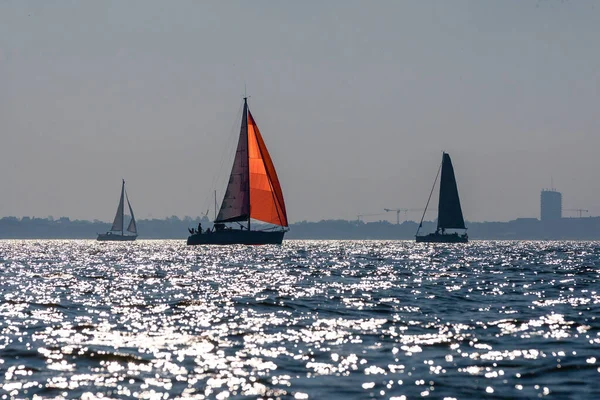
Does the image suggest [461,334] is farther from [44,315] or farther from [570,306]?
[44,315]

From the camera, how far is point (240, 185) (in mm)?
90688

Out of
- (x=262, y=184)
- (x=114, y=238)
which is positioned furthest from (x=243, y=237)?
(x=114, y=238)

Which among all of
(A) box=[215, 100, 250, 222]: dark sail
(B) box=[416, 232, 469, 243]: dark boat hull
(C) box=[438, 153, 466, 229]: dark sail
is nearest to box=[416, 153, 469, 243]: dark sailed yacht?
(C) box=[438, 153, 466, 229]: dark sail

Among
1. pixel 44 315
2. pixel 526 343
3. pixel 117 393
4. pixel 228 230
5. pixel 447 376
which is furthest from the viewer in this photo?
pixel 228 230

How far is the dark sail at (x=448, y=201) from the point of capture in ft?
405

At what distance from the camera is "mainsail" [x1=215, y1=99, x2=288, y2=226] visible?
89312mm

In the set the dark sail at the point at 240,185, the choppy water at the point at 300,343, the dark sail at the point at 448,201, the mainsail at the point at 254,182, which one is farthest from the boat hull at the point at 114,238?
the choppy water at the point at 300,343

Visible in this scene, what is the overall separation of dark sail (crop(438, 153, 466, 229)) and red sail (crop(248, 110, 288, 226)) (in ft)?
129

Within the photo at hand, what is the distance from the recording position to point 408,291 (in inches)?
1153

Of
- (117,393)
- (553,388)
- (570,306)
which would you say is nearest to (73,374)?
(117,393)

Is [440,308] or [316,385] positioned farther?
[440,308]

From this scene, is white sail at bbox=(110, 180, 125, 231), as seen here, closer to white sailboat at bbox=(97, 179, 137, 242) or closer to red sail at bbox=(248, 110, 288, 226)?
white sailboat at bbox=(97, 179, 137, 242)

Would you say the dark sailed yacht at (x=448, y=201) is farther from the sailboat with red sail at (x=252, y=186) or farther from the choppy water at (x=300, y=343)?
the choppy water at (x=300, y=343)

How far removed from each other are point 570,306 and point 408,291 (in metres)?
6.81
